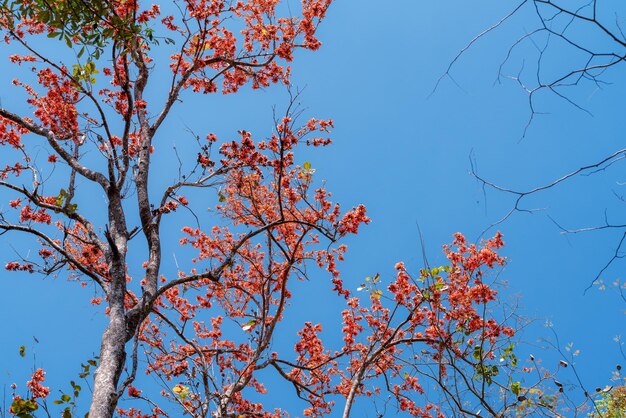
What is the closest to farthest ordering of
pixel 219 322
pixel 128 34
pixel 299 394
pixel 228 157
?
1. pixel 128 34
2. pixel 228 157
3. pixel 299 394
4. pixel 219 322

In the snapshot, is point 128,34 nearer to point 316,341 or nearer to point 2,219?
point 2,219

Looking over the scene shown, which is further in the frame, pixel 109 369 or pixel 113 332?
pixel 113 332

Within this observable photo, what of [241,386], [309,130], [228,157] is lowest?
[241,386]

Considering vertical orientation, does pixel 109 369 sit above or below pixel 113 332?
below

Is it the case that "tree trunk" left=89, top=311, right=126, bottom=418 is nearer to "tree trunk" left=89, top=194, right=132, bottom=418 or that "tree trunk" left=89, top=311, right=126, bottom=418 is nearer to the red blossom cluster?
"tree trunk" left=89, top=194, right=132, bottom=418

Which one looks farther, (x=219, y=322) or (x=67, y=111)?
(x=219, y=322)

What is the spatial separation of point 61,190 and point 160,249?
1404mm

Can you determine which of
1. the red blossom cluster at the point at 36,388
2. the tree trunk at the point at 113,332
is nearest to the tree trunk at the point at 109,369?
the tree trunk at the point at 113,332

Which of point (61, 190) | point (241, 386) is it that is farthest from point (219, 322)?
point (61, 190)

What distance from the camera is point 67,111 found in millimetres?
7824

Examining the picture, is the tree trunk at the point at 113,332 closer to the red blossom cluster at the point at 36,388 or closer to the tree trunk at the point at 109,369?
the tree trunk at the point at 109,369

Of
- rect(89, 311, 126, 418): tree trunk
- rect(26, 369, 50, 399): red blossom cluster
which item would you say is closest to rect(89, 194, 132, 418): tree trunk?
rect(89, 311, 126, 418): tree trunk

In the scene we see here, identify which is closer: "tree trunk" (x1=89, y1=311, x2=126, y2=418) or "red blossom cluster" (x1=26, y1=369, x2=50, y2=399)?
"tree trunk" (x1=89, y1=311, x2=126, y2=418)

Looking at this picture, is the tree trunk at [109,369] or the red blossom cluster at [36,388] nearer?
the tree trunk at [109,369]
